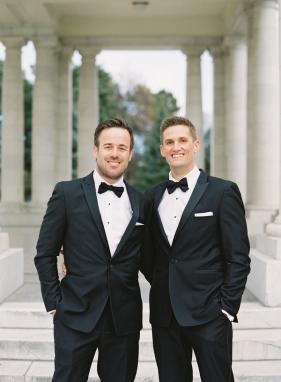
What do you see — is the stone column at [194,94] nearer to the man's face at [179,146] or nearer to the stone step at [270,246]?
the stone step at [270,246]

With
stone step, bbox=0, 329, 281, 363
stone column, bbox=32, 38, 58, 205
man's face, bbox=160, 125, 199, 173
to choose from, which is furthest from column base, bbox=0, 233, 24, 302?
stone column, bbox=32, 38, 58, 205

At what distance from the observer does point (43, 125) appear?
71875 mm

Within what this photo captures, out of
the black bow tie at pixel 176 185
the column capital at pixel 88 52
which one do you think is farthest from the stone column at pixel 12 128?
the black bow tie at pixel 176 185

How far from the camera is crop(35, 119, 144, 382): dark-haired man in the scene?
1389 centimetres

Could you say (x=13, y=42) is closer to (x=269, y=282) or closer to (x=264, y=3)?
(x=264, y=3)

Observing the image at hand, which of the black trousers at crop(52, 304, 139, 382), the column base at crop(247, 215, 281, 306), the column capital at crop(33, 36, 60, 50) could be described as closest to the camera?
the black trousers at crop(52, 304, 139, 382)

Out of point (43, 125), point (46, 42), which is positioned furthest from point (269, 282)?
point (46, 42)

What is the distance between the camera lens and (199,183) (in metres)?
14.9

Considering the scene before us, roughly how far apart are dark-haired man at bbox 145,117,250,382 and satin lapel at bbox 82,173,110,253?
1.61 m

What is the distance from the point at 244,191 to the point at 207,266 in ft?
185

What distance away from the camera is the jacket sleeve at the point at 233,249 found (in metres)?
13.9

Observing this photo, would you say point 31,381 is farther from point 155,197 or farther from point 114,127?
point 114,127

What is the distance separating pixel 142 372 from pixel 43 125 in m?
54.3

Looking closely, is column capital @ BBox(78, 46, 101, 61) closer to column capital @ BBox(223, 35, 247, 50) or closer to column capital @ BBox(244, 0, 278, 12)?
column capital @ BBox(223, 35, 247, 50)
